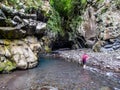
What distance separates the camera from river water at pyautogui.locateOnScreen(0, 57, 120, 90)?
63.7 feet

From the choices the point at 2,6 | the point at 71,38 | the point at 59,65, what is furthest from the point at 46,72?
the point at 71,38

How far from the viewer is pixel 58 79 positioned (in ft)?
72.1

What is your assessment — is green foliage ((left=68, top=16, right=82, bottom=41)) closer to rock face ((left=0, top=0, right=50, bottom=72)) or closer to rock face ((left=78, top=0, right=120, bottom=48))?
rock face ((left=78, top=0, right=120, bottom=48))

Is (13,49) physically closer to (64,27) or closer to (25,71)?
(25,71)

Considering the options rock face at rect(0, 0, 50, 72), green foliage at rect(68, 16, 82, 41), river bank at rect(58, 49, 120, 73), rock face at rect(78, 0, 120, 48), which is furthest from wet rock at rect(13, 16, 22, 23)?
green foliage at rect(68, 16, 82, 41)

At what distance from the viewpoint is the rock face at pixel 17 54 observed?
24792 millimetres

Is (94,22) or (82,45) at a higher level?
(94,22)

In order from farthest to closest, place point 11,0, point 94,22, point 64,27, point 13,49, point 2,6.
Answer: point 64,27, point 94,22, point 11,0, point 2,6, point 13,49

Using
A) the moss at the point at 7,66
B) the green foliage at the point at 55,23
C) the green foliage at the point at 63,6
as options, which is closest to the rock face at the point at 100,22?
the green foliage at the point at 63,6

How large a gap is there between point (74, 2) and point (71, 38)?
676 centimetres

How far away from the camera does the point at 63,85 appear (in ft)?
65.5

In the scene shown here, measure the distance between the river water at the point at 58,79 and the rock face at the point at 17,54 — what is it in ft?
2.84

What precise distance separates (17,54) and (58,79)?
6.46 meters

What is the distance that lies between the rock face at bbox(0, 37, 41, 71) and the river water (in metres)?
0.86
